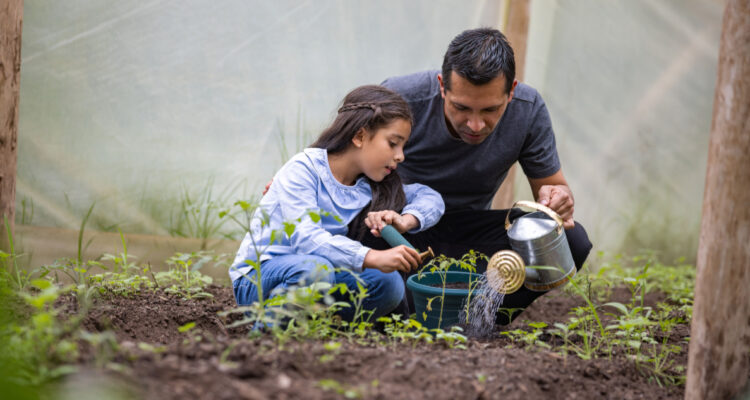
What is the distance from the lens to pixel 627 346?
225cm

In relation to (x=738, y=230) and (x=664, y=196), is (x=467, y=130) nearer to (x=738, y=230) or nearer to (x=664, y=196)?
(x=738, y=230)

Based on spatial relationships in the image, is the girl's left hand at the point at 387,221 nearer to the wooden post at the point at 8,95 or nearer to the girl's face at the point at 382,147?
the girl's face at the point at 382,147

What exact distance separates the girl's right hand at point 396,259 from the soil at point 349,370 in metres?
0.26

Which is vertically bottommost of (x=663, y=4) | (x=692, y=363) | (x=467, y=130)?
(x=692, y=363)

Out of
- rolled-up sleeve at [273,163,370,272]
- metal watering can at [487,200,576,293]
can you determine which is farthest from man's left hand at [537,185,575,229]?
rolled-up sleeve at [273,163,370,272]

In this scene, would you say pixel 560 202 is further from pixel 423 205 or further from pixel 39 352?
pixel 39 352

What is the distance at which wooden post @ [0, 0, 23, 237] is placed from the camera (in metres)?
2.62

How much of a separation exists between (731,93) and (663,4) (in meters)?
3.83

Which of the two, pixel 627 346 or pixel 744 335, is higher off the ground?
pixel 744 335

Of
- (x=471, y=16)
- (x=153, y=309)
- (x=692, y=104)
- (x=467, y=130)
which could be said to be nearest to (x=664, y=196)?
(x=692, y=104)

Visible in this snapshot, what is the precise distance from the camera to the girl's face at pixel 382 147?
7.92 feet

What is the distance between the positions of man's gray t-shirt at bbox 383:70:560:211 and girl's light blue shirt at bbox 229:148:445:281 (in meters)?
0.37

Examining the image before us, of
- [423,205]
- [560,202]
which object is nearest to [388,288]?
[423,205]

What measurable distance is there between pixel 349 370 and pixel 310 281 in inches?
22.9
